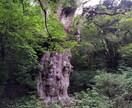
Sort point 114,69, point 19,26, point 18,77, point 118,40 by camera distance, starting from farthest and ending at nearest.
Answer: point 114,69
point 118,40
point 18,77
point 19,26

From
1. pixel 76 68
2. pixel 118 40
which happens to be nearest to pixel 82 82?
pixel 76 68

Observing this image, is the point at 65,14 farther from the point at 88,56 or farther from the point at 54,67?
the point at 88,56

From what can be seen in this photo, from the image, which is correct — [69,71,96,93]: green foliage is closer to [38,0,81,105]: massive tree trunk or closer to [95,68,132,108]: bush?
[95,68,132,108]: bush

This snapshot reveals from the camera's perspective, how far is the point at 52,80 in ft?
31.1

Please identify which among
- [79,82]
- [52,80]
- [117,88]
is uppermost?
[52,80]

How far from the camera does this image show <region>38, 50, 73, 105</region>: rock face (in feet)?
31.0

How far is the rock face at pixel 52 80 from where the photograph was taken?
31.0 feet

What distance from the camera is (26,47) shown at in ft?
24.9

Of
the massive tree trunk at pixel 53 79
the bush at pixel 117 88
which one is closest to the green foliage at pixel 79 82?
the bush at pixel 117 88

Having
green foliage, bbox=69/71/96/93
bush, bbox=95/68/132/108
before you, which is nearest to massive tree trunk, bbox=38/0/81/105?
bush, bbox=95/68/132/108

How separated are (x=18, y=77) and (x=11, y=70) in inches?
19.9

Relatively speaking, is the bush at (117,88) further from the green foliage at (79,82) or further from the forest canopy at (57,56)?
the green foliage at (79,82)

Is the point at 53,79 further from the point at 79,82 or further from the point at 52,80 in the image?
the point at 79,82

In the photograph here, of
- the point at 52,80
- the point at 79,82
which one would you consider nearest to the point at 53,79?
the point at 52,80
